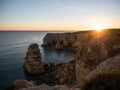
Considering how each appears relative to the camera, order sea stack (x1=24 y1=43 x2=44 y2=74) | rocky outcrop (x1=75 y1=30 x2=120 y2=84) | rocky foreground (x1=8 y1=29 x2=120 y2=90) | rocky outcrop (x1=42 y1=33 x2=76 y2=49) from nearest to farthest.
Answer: rocky foreground (x1=8 y1=29 x2=120 y2=90) → rocky outcrop (x1=75 y1=30 x2=120 y2=84) → sea stack (x1=24 y1=43 x2=44 y2=74) → rocky outcrop (x1=42 y1=33 x2=76 y2=49)

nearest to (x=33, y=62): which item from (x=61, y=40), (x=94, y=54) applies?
(x=94, y=54)

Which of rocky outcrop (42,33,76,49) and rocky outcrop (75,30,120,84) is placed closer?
rocky outcrop (75,30,120,84)

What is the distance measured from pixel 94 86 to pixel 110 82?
0.92 m

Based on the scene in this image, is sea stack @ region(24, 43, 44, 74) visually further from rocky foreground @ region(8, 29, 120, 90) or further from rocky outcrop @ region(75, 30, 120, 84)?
rocky outcrop @ region(75, 30, 120, 84)

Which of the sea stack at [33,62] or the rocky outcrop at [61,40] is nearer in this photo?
the sea stack at [33,62]

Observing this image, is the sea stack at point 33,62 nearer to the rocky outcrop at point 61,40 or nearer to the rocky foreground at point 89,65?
the rocky foreground at point 89,65

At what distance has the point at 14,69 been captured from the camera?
209ft

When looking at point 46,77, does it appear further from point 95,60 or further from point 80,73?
point 95,60

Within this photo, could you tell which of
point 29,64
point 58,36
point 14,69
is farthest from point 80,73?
point 58,36

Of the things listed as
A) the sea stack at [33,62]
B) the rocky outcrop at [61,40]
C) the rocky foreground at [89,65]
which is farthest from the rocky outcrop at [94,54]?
the rocky outcrop at [61,40]

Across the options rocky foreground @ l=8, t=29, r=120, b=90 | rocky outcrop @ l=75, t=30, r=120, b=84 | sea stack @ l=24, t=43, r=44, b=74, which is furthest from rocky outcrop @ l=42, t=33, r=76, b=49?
rocky outcrop @ l=75, t=30, r=120, b=84

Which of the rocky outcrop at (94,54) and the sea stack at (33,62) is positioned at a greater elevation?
the rocky outcrop at (94,54)

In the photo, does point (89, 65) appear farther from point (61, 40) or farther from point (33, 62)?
point (61, 40)

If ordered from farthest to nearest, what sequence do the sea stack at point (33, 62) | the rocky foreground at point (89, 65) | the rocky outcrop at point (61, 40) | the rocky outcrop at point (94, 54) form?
1. the rocky outcrop at point (61, 40)
2. the sea stack at point (33, 62)
3. the rocky outcrop at point (94, 54)
4. the rocky foreground at point (89, 65)
